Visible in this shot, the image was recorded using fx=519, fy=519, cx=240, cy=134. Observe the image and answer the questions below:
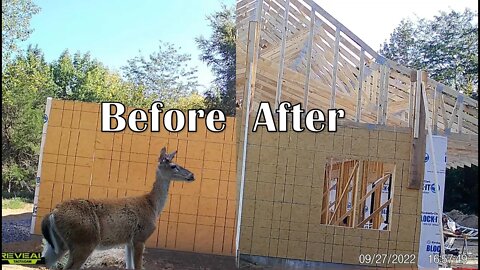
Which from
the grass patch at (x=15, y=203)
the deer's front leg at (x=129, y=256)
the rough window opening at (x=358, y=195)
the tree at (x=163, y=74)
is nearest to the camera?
the deer's front leg at (x=129, y=256)

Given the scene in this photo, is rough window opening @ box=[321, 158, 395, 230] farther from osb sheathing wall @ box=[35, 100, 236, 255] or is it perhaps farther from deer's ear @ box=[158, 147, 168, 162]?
deer's ear @ box=[158, 147, 168, 162]

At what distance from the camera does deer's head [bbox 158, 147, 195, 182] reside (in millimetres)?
4926

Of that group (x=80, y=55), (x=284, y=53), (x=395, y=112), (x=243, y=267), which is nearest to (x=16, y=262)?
(x=80, y=55)

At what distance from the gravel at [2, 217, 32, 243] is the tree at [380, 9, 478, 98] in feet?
15.0

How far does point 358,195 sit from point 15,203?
4963 mm

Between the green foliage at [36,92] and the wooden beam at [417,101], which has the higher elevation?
the wooden beam at [417,101]

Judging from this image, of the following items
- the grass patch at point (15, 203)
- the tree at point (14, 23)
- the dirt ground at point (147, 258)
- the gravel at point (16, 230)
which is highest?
the tree at point (14, 23)

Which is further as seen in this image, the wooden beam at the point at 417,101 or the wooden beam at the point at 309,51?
the wooden beam at the point at 309,51

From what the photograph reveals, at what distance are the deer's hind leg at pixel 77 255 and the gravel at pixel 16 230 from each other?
2.88ft

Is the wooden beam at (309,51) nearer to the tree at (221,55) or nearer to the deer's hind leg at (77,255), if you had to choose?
the tree at (221,55)

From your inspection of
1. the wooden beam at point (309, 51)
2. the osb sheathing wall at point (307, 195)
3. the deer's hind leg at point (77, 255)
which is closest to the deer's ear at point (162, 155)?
the deer's hind leg at point (77, 255)

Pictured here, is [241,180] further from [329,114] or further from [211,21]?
[211,21]

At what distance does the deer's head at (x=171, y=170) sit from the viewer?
16.2 ft

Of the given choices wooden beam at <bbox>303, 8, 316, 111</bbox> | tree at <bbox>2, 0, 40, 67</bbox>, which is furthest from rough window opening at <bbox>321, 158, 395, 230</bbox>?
tree at <bbox>2, 0, 40, 67</bbox>
